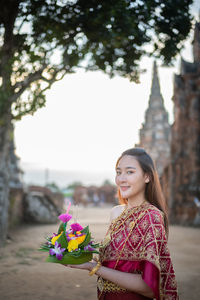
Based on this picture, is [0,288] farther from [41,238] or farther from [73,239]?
[41,238]

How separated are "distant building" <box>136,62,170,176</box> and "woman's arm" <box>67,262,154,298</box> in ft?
84.7

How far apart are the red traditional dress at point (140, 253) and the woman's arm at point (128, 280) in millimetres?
50

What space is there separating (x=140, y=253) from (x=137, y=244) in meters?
0.07

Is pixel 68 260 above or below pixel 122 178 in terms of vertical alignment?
below

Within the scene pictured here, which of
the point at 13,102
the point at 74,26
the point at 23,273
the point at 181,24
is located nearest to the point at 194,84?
the point at 181,24

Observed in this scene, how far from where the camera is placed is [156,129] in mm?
28203

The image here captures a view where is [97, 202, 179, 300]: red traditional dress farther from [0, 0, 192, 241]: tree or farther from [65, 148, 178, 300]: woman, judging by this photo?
[0, 0, 192, 241]: tree

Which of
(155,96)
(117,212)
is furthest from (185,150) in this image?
(117,212)

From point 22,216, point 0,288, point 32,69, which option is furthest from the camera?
point 22,216

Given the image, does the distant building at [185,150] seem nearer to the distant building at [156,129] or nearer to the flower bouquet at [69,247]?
the distant building at [156,129]

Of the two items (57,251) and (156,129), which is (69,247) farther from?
(156,129)

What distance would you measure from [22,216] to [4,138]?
666 cm

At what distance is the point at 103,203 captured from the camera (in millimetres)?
34688

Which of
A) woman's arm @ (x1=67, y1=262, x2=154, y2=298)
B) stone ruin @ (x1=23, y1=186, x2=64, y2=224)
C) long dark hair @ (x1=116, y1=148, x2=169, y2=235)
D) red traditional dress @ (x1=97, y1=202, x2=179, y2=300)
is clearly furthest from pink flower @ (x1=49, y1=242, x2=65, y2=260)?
stone ruin @ (x1=23, y1=186, x2=64, y2=224)
